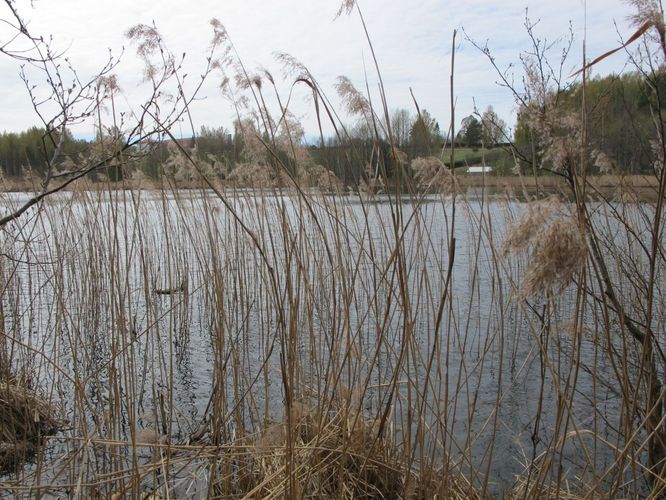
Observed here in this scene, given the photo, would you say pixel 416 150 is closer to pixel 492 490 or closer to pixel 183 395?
pixel 492 490

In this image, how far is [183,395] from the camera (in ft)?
11.3

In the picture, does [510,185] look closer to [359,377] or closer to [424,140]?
[424,140]

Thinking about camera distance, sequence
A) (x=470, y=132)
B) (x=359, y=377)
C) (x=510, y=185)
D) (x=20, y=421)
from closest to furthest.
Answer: (x=359, y=377) → (x=470, y=132) → (x=20, y=421) → (x=510, y=185)

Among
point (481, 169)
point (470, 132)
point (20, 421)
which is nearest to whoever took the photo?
point (481, 169)

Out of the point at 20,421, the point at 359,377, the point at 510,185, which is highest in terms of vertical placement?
the point at 510,185

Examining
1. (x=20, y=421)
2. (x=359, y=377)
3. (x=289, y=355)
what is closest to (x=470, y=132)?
(x=359, y=377)

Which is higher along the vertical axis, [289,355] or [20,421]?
[289,355]

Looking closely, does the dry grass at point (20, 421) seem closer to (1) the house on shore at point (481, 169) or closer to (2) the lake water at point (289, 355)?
(2) the lake water at point (289, 355)

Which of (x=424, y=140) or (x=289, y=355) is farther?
(x=424, y=140)

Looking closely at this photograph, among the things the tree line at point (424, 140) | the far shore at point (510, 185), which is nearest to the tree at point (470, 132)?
the tree line at point (424, 140)

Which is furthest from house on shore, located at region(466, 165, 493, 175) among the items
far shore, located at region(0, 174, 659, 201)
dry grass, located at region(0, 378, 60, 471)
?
dry grass, located at region(0, 378, 60, 471)

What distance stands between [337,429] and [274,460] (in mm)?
249

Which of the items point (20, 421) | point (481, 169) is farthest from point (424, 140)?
point (20, 421)

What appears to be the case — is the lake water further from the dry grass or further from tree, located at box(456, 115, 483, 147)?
tree, located at box(456, 115, 483, 147)
